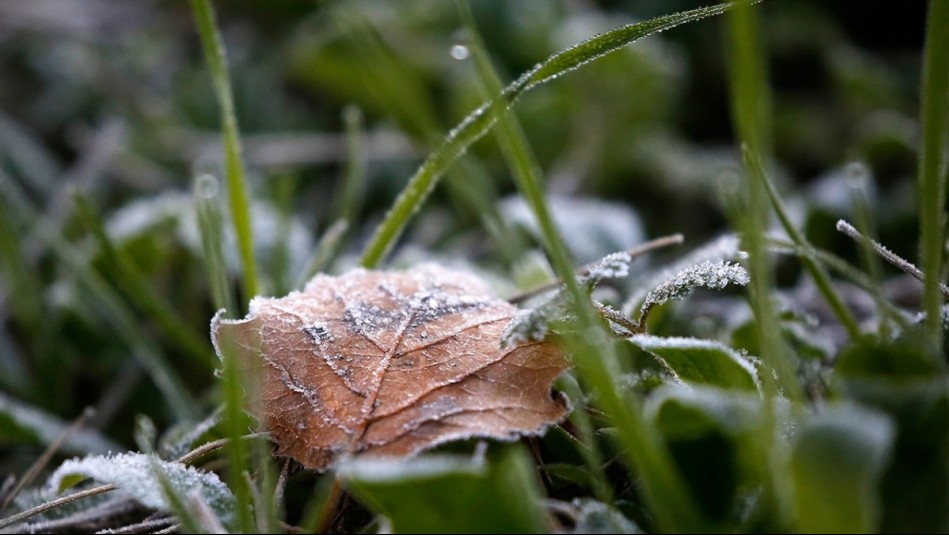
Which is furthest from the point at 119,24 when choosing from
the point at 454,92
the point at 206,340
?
the point at 206,340

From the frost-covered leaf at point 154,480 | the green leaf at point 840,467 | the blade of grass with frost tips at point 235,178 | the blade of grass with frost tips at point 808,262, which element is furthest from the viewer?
the blade of grass with frost tips at point 235,178

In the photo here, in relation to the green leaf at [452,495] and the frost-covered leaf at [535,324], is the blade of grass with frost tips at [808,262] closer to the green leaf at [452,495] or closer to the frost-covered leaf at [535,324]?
the frost-covered leaf at [535,324]

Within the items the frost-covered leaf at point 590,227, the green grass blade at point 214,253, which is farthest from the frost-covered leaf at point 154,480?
the frost-covered leaf at point 590,227

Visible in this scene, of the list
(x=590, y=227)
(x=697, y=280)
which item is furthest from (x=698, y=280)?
(x=590, y=227)

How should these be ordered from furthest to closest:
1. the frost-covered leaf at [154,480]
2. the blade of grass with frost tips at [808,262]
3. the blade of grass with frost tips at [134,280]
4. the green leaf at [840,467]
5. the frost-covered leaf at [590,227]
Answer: the frost-covered leaf at [590,227], the blade of grass with frost tips at [134,280], the blade of grass with frost tips at [808,262], the frost-covered leaf at [154,480], the green leaf at [840,467]

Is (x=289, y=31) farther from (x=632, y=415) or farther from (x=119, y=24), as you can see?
(x=632, y=415)

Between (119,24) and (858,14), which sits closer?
(858,14)
